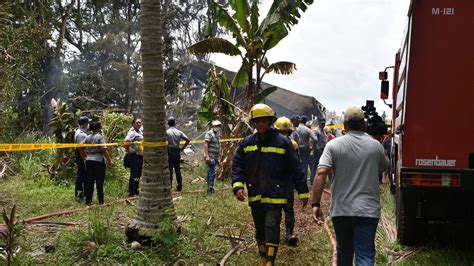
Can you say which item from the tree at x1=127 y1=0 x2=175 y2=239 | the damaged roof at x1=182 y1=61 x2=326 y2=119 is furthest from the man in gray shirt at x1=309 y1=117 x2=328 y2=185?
the damaged roof at x1=182 y1=61 x2=326 y2=119

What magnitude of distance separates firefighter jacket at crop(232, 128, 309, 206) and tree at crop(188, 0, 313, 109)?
7622mm

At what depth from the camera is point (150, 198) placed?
5.79 m

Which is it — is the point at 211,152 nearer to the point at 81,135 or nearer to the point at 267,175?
the point at 81,135

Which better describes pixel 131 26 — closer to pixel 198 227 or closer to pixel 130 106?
pixel 130 106

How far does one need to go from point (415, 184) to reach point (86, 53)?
2346 cm

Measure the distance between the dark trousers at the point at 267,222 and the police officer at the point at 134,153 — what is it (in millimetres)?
5183

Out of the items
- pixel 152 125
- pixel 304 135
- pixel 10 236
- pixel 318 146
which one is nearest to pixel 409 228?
pixel 152 125

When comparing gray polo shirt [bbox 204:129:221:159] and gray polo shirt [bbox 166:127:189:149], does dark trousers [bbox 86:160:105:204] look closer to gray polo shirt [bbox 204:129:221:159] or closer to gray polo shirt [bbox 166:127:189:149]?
gray polo shirt [bbox 166:127:189:149]

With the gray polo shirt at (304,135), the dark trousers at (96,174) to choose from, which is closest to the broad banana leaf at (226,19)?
the gray polo shirt at (304,135)

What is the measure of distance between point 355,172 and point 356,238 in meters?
0.56

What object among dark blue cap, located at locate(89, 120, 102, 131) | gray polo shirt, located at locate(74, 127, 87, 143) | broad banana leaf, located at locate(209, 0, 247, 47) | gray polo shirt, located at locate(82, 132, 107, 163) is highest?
broad banana leaf, located at locate(209, 0, 247, 47)

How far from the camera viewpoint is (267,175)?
5.08 metres

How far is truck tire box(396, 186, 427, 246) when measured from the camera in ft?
19.8

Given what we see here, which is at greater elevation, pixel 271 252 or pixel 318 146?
pixel 318 146
